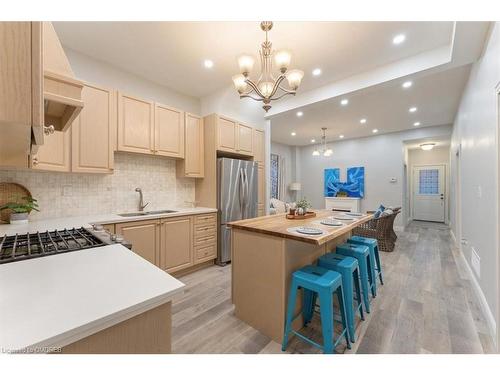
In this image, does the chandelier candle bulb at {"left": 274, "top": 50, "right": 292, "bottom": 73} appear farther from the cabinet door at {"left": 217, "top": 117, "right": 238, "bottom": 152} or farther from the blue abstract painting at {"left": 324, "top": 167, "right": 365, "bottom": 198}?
the blue abstract painting at {"left": 324, "top": 167, "right": 365, "bottom": 198}

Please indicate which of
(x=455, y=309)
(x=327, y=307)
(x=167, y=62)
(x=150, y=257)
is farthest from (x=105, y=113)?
(x=455, y=309)

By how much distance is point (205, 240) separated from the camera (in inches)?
126

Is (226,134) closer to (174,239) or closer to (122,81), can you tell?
(122,81)

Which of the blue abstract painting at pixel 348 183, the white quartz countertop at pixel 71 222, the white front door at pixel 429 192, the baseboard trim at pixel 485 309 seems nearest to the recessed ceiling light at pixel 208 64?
the white quartz countertop at pixel 71 222

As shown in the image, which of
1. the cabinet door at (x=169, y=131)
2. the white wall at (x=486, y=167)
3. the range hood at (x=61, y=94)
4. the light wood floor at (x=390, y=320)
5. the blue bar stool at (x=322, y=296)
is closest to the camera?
the range hood at (x=61, y=94)

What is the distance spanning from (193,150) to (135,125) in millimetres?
904

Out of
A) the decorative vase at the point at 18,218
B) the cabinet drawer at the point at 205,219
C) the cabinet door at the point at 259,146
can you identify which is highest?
the cabinet door at the point at 259,146

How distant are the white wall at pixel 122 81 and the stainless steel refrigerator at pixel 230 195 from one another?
1328mm

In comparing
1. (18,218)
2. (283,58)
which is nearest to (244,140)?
(283,58)

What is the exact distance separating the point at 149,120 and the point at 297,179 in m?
6.56

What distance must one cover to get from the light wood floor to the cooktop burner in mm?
1033

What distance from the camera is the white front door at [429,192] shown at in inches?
289

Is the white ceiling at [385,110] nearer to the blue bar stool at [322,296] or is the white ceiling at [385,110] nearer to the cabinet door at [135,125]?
the cabinet door at [135,125]

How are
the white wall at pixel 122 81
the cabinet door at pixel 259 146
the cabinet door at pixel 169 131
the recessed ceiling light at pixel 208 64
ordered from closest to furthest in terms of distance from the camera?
the white wall at pixel 122 81 < the recessed ceiling light at pixel 208 64 < the cabinet door at pixel 169 131 < the cabinet door at pixel 259 146
